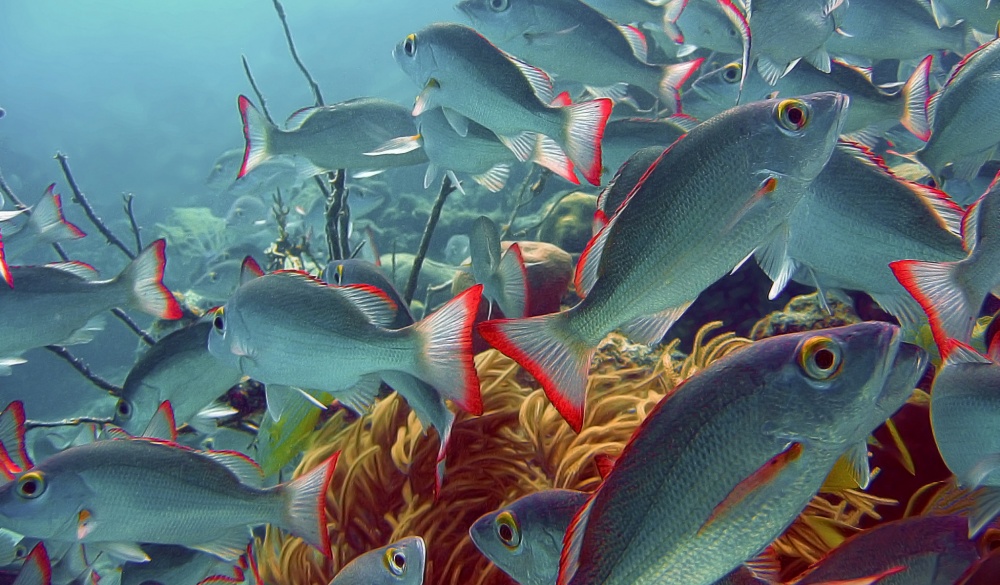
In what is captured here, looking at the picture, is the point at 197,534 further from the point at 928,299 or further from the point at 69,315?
the point at 928,299

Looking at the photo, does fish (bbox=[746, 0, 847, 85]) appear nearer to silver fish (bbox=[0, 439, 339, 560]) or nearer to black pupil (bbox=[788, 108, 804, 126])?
black pupil (bbox=[788, 108, 804, 126])

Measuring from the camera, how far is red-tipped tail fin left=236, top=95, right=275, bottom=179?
3.16 m

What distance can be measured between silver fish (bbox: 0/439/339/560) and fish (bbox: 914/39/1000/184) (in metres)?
3.10

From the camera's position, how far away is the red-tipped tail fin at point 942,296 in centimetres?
161

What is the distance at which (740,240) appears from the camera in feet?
4.91

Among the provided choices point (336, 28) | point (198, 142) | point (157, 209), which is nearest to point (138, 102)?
point (198, 142)

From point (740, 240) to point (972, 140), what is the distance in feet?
6.40

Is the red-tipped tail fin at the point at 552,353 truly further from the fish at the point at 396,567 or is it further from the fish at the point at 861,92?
the fish at the point at 861,92

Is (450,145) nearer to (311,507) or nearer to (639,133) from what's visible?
(639,133)

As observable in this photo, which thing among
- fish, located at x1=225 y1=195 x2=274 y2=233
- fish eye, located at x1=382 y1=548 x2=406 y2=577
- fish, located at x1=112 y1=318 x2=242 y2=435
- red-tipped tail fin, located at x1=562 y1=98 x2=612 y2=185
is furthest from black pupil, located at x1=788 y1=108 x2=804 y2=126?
fish, located at x1=225 y1=195 x2=274 y2=233

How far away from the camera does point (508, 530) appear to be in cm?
152

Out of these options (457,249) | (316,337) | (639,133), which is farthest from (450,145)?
(457,249)

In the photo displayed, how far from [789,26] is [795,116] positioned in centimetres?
160

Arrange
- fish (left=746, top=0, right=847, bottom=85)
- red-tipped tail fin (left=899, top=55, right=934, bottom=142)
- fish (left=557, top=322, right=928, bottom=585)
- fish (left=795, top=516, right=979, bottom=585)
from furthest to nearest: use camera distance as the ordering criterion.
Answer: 1. red-tipped tail fin (left=899, top=55, right=934, bottom=142)
2. fish (left=746, top=0, right=847, bottom=85)
3. fish (left=795, top=516, right=979, bottom=585)
4. fish (left=557, top=322, right=928, bottom=585)
